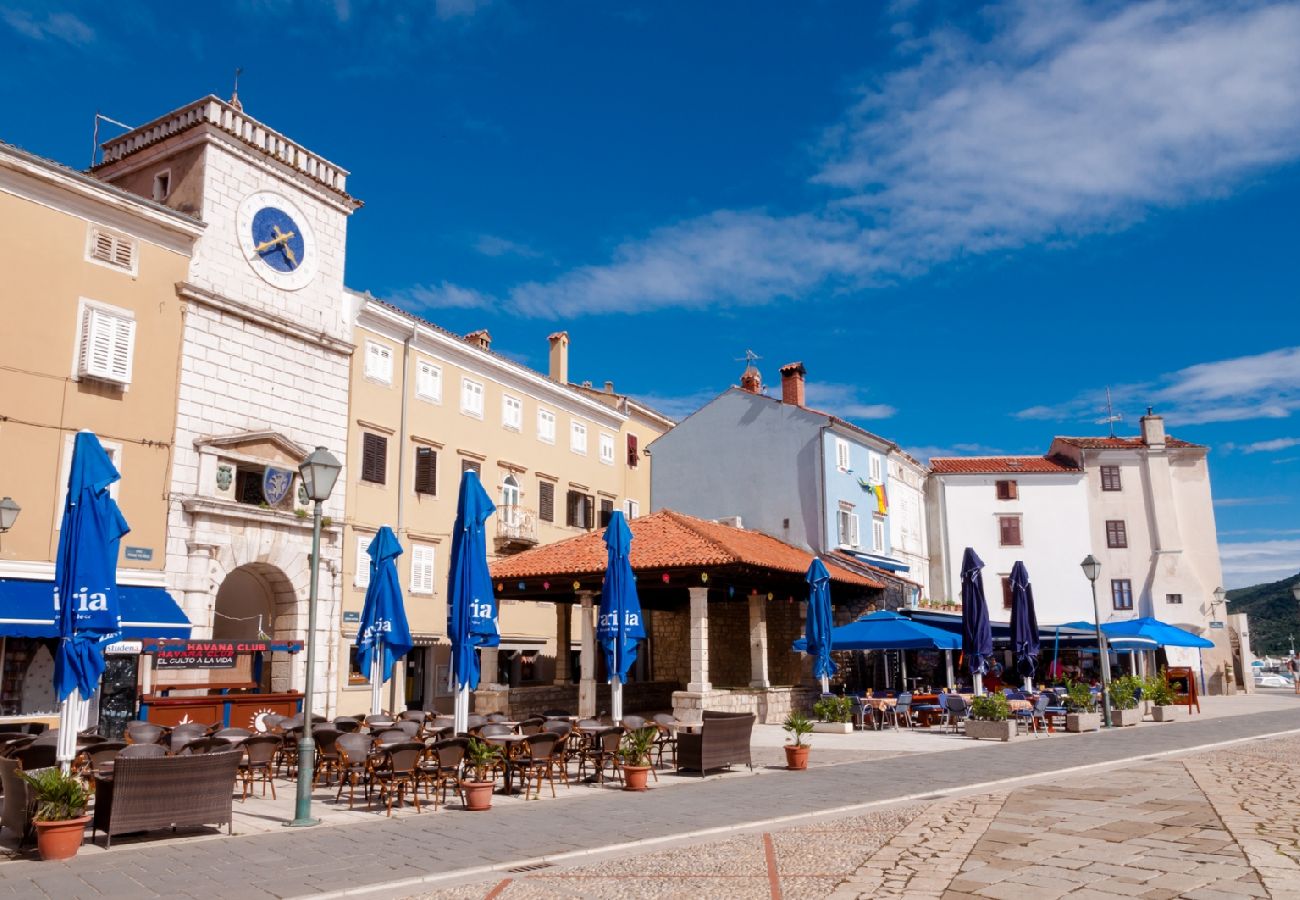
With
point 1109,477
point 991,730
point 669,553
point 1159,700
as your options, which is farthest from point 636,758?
point 1109,477

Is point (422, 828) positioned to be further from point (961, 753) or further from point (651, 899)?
point (961, 753)

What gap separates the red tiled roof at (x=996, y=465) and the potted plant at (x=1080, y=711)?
74.8ft

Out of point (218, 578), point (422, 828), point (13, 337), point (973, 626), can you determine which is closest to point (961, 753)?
point (973, 626)

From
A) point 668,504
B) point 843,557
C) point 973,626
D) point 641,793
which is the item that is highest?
point 668,504

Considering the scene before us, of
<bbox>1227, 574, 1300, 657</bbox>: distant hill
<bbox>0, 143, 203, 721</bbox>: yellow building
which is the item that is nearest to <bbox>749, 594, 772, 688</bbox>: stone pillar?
<bbox>0, 143, 203, 721</bbox>: yellow building

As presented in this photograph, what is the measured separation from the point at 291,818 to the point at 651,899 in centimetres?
551

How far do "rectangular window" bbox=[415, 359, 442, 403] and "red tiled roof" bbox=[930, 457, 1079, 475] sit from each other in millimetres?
24988

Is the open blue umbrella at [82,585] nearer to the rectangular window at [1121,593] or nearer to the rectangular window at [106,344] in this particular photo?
the rectangular window at [106,344]

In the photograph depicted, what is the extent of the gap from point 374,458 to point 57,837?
17.8 metres

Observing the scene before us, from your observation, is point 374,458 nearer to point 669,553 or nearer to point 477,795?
point 669,553

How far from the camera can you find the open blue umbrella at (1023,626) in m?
22.7

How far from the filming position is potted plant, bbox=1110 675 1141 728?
2255 centimetres

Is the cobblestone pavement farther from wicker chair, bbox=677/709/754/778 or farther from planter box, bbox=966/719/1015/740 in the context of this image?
planter box, bbox=966/719/1015/740

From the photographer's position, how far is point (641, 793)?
12680mm
